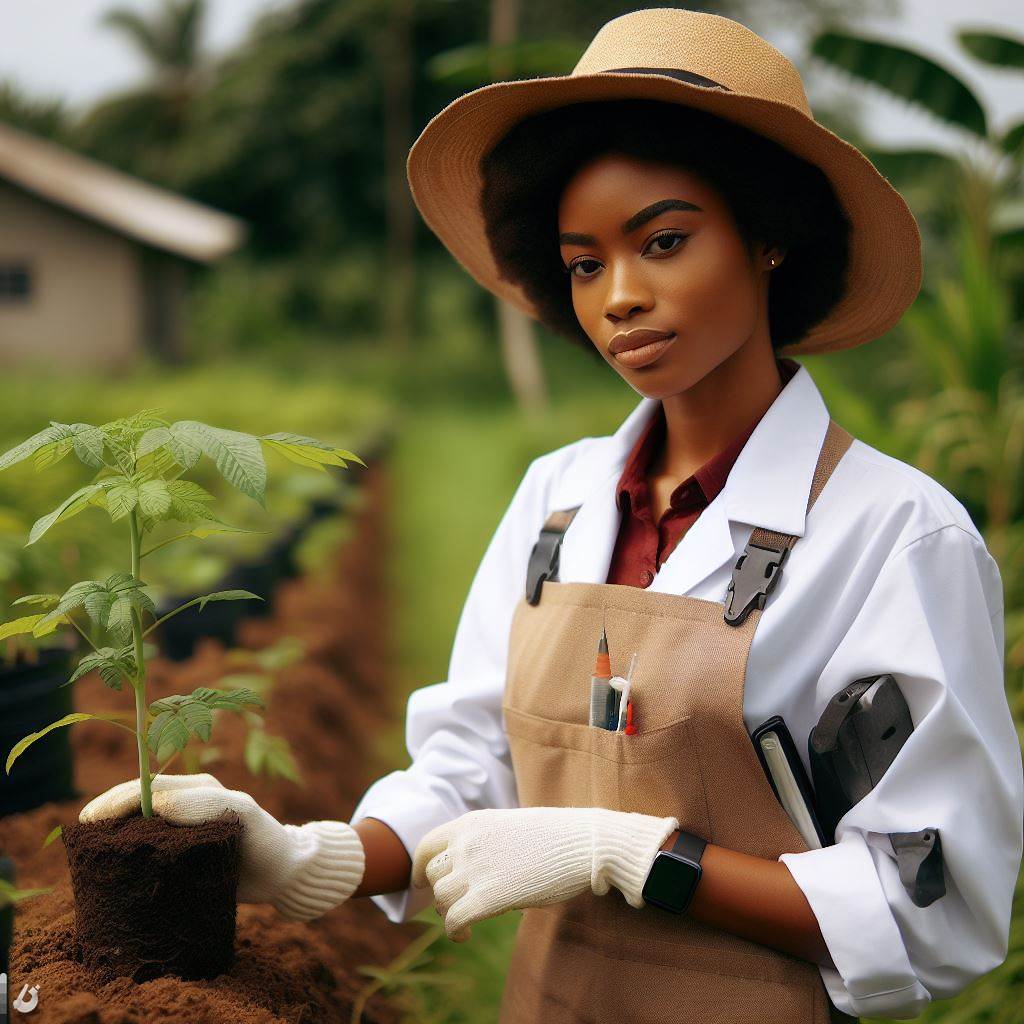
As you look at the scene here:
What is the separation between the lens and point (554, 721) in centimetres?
155

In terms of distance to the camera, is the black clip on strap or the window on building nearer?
the black clip on strap

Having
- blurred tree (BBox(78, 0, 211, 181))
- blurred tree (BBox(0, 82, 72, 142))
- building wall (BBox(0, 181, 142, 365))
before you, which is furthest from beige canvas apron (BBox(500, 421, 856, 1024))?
blurred tree (BBox(78, 0, 211, 181))

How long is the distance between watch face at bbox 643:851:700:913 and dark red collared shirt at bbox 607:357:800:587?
397mm

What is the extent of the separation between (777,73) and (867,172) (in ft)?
0.59

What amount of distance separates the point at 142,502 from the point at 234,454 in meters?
0.12

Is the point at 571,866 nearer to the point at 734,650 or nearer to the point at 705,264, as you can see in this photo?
the point at 734,650

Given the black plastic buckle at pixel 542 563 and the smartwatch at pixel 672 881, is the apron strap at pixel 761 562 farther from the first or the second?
the smartwatch at pixel 672 881

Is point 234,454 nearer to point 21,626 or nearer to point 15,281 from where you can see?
point 21,626

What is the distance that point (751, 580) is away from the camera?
4.70 ft

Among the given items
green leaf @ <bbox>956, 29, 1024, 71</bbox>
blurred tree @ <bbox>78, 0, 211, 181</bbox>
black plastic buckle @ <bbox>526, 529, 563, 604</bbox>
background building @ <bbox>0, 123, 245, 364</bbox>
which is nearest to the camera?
black plastic buckle @ <bbox>526, 529, 563, 604</bbox>

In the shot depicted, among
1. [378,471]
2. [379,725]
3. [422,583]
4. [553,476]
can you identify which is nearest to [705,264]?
[553,476]

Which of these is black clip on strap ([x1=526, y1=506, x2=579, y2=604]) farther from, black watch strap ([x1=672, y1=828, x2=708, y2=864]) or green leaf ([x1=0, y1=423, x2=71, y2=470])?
green leaf ([x1=0, y1=423, x2=71, y2=470])

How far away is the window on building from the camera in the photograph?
16.0 m

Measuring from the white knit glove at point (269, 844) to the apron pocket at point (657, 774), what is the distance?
15.3 inches
